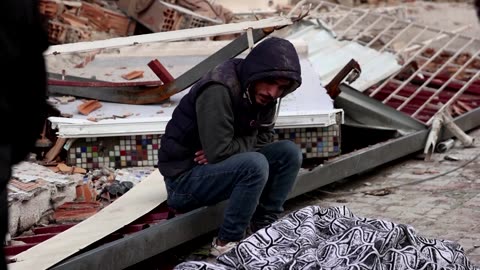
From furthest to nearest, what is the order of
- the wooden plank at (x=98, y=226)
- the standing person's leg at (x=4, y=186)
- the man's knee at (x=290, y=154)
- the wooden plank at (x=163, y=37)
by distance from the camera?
the wooden plank at (x=163, y=37), the man's knee at (x=290, y=154), the wooden plank at (x=98, y=226), the standing person's leg at (x=4, y=186)

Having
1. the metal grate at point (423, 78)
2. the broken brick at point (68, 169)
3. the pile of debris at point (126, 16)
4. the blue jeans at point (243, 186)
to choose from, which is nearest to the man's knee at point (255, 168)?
the blue jeans at point (243, 186)

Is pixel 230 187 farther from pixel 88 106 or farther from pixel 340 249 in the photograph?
pixel 88 106

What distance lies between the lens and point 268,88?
6.70m

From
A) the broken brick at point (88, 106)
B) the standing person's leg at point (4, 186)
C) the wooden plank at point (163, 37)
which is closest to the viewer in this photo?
the standing person's leg at point (4, 186)

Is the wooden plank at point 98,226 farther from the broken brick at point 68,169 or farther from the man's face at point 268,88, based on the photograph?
the man's face at point 268,88

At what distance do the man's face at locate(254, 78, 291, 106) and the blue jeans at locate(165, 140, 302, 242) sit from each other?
1.20 feet

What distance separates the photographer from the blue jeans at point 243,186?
6.80m

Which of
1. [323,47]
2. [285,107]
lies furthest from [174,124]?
[323,47]

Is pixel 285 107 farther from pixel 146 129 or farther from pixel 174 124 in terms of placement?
pixel 174 124

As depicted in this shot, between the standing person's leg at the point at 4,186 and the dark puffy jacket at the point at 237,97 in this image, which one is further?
the dark puffy jacket at the point at 237,97

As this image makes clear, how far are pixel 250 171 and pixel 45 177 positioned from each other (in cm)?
145

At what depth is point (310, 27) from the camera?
1195 centimetres

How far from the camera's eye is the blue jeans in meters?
6.80

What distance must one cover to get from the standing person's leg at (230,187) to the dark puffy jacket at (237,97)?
0.11m
